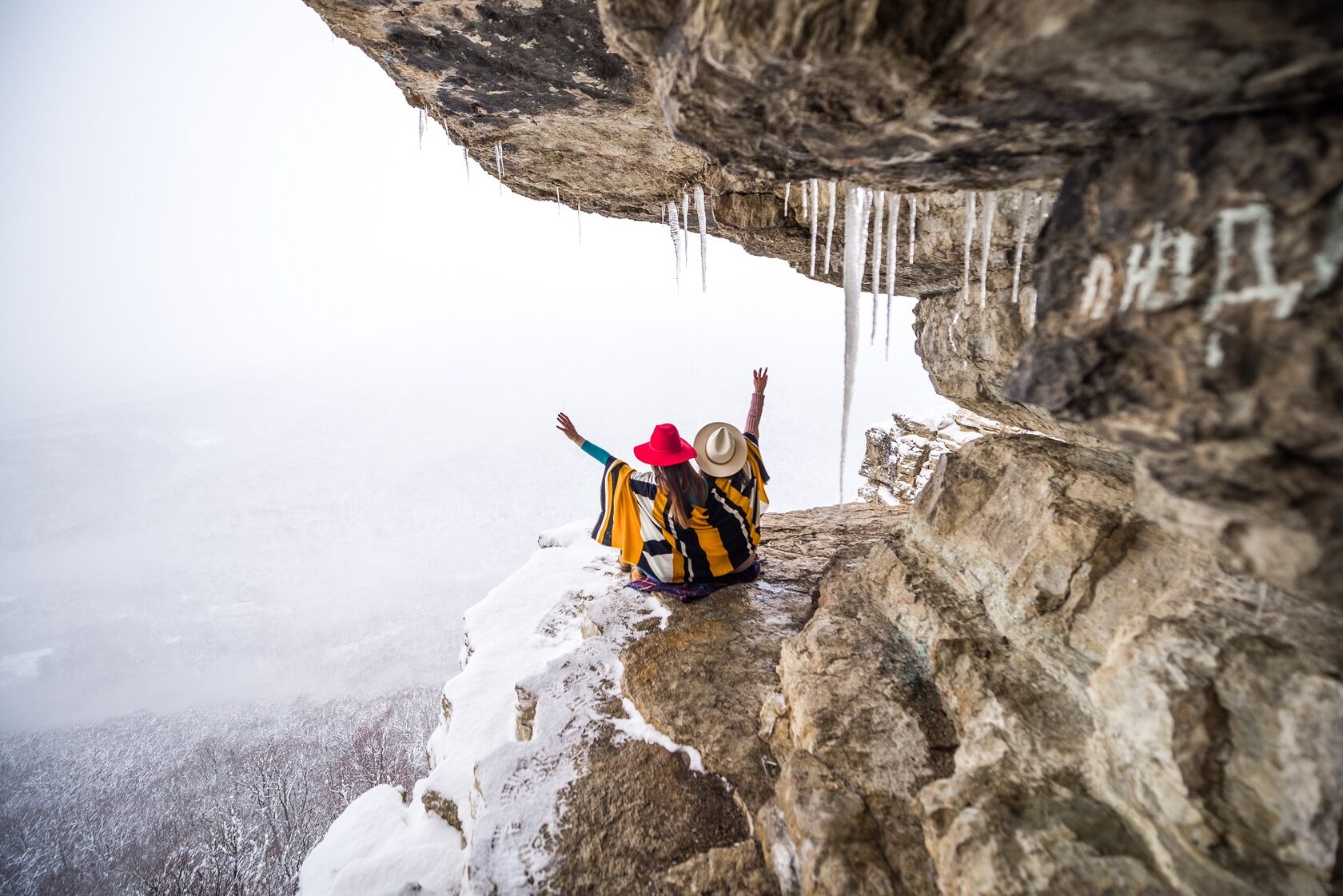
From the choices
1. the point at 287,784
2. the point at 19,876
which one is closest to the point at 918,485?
the point at 287,784

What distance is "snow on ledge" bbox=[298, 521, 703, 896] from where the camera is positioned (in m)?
3.56

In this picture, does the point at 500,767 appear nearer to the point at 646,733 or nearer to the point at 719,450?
the point at 646,733

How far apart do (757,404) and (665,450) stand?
62.7 inches

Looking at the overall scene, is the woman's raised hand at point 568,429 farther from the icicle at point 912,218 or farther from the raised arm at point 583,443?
the icicle at point 912,218

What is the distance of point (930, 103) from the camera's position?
6.70 feet

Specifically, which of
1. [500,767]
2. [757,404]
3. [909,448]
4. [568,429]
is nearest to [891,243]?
[757,404]

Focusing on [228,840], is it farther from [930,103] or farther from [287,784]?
[930,103]

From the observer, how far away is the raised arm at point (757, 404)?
5.56 meters

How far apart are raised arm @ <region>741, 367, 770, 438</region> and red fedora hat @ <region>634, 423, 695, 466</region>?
1.14 metres

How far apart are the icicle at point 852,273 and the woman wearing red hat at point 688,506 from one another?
1.13m

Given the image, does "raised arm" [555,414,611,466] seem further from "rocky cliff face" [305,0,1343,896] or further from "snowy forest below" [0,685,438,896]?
"snowy forest below" [0,685,438,896]

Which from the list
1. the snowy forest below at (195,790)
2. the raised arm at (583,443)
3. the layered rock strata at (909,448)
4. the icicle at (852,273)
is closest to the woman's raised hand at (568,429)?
the raised arm at (583,443)

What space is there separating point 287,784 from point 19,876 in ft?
25.6

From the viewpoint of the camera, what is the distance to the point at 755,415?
5629 millimetres
